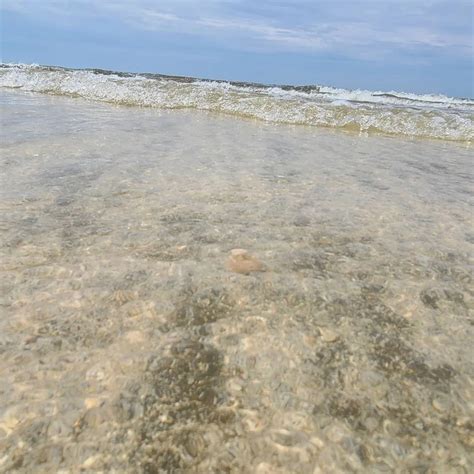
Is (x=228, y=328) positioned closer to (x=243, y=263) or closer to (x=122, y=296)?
(x=122, y=296)

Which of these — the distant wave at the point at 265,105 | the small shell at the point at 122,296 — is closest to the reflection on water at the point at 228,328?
the small shell at the point at 122,296

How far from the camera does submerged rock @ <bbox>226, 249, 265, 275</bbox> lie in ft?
13.7

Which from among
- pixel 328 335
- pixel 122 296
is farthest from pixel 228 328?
pixel 122 296

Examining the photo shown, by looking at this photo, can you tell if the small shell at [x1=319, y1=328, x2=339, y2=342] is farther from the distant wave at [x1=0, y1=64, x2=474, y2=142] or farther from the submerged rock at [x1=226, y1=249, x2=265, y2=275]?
the distant wave at [x1=0, y1=64, x2=474, y2=142]

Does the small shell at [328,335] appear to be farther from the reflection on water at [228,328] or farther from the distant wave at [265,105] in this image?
the distant wave at [265,105]

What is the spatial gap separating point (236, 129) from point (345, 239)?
10.1m

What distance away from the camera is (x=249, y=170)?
8.18 m

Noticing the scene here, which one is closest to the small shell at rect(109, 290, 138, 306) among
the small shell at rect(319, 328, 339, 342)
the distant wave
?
the small shell at rect(319, 328, 339, 342)

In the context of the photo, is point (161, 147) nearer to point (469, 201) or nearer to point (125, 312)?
point (469, 201)

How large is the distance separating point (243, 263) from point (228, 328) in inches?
43.8

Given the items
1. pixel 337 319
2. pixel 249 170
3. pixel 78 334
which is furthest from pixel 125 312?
pixel 249 170

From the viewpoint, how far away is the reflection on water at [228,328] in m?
2.29

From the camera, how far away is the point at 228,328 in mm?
3256

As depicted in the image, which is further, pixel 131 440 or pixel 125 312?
pixel 125 312
